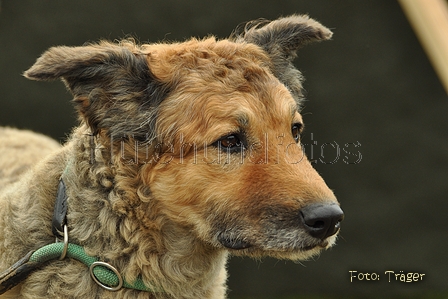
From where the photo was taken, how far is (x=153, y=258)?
12.6 ft

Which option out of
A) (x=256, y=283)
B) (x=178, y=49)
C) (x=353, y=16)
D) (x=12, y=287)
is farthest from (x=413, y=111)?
(x=12, y=287)

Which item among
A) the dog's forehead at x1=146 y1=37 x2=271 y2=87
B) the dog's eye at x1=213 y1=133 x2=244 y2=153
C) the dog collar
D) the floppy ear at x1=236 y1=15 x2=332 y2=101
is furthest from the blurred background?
the dog collar

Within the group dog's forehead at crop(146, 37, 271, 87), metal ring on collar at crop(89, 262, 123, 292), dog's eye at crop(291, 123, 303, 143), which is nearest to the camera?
metal ring on collar at crop(89, 262, 123, 292)

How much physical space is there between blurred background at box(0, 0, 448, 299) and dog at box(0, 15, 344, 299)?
4345mm

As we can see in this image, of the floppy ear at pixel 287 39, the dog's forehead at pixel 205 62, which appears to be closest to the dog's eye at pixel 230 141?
the dog's forehead at pixel 205 62

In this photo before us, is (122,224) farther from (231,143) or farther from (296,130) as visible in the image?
(296,130)

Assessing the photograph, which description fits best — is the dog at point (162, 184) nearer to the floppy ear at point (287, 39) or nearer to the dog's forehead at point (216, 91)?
the dog's forehead at point (216, 91)

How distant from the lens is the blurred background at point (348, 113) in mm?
8094

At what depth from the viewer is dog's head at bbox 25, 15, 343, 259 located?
359 centimetres

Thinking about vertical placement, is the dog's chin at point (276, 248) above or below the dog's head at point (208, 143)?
below

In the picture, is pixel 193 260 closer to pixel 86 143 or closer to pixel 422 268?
pixel 86 143

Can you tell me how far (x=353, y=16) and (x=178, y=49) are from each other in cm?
452

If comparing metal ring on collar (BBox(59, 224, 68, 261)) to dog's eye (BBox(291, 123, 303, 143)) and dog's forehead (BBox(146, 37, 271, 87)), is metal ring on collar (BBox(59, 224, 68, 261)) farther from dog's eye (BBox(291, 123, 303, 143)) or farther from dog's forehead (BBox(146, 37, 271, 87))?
dog's eye (BBox(291, 123, 303, 143))

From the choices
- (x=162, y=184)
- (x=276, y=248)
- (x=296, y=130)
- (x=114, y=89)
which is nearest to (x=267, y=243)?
(x=276, y=248)
